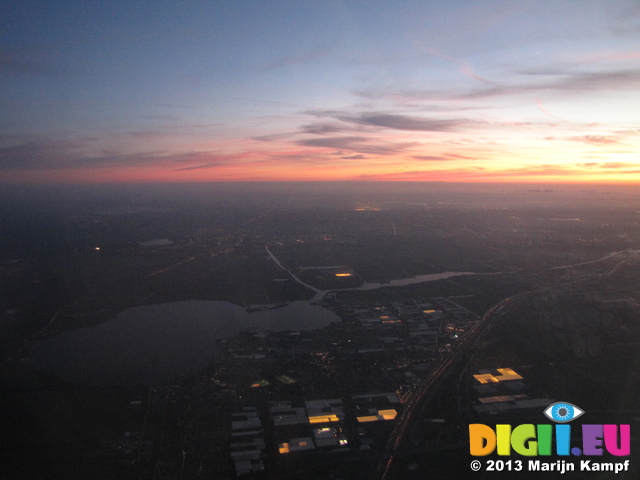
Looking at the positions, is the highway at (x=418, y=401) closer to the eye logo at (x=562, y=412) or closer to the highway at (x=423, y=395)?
the highway at (x=423, y=395)

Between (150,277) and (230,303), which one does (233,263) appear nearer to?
(150,277)

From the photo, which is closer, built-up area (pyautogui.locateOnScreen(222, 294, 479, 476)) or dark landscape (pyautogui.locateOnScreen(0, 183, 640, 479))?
dark landscape (pyautogui.locateOnScreen(0, 183, 640, 479))

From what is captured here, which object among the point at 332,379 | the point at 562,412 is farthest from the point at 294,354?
the point at 562,412

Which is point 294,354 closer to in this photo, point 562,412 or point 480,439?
point 480,439

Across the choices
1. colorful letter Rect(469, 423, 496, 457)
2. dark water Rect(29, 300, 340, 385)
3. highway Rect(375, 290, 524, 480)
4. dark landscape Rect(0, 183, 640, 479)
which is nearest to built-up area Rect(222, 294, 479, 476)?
dark landscape Rect(0, 183, 640, 479)

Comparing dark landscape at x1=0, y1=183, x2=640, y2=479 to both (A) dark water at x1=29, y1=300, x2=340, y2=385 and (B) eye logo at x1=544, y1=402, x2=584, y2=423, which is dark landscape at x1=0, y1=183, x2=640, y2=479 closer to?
(A) dark water at x1=29, y1=300, x2=340, y2=385

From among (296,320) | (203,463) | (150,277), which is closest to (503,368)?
(296,320)
